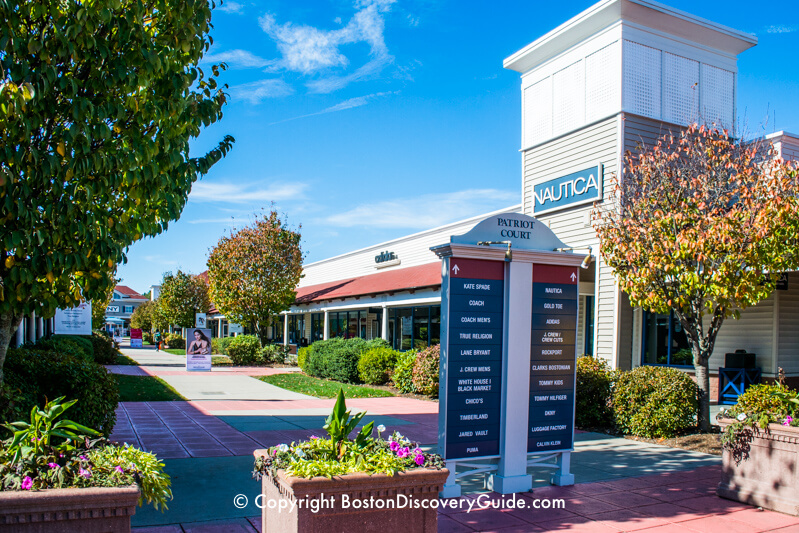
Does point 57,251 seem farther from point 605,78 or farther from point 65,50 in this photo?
point 605,78

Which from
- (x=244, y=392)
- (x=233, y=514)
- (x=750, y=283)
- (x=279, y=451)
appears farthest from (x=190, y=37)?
(x=244, y=392)

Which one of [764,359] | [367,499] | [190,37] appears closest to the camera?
[367,499]

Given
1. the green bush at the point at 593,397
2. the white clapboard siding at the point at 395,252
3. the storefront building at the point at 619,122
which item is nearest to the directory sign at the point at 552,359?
the green bush at the point at 593,397

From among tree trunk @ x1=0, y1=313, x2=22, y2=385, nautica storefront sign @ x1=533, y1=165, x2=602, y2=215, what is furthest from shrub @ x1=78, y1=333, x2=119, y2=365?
tree trunk @ x1=0, y1=313, x2=22, y2=385

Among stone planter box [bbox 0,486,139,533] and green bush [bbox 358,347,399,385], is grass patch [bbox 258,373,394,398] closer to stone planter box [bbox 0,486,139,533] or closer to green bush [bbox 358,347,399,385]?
green bush [bbox 358,347,399,385]

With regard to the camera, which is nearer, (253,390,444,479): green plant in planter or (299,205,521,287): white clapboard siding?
(253,390,444,479): green plant in planter

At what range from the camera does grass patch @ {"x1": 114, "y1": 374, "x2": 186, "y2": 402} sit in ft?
45.3

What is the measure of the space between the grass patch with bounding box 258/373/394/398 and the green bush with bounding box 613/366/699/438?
6.60m

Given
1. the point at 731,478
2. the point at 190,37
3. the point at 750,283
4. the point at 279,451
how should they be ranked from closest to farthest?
the point at 279,451 → the point at 190,37 → the point at 731,478 → the point at 750,283

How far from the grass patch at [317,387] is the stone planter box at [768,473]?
922 centimetres

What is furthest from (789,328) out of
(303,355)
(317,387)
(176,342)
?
(176,342)

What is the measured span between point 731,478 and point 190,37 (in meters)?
7.02

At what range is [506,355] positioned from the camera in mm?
6527

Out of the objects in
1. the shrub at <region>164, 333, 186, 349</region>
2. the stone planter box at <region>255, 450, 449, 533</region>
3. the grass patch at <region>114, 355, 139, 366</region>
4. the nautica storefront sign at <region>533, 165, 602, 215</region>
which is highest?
the nautica storefront sign at <region>533, 165, 602, 215</region>
